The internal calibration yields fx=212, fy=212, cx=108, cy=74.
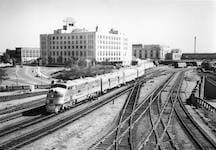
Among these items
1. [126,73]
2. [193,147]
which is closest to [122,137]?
[193,147]

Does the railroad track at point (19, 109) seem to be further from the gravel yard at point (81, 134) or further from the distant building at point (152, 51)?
the distant building at point (152, 51)

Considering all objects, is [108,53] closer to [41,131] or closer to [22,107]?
[22,107]

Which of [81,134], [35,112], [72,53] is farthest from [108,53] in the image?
[81,134]

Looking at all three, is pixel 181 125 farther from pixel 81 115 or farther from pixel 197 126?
pixel 81 115

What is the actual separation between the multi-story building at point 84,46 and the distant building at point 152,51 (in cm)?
5176

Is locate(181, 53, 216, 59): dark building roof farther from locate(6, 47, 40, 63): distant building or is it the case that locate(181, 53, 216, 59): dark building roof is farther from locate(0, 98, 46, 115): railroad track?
locate(0, 98, 46, 115): railroad track

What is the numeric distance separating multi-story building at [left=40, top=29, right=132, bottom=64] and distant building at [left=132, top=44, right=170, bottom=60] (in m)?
51.8

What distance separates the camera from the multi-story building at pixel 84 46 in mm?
109188

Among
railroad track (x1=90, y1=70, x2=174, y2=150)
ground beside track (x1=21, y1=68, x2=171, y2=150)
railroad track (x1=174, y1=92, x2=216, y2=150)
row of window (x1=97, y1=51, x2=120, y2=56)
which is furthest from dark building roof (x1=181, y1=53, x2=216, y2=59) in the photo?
ground beside track (x1=21, y1=68, x2=171, y2=150)

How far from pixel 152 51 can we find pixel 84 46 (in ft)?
262

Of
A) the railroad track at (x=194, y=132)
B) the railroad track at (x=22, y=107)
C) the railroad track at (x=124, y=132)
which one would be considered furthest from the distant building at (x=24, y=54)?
the railroad track at (x=194, y=132)

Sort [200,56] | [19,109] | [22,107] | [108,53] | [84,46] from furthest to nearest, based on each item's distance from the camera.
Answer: [200,56] → [108,53] → [84,46] → [22,107] → [19,109]

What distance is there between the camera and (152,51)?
174000 millimetres

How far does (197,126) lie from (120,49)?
104633mm
